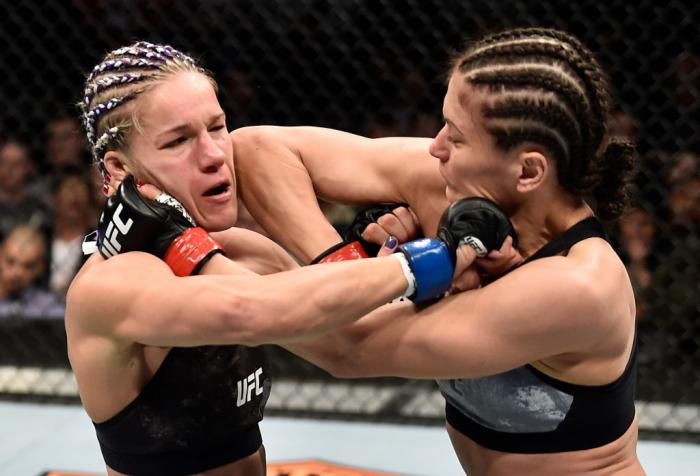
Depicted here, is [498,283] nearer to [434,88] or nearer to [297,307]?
[297,307]

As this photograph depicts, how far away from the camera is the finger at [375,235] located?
1412mm

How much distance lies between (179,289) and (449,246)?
36 centimetres

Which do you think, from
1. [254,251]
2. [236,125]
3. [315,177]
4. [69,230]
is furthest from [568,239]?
[69,230]

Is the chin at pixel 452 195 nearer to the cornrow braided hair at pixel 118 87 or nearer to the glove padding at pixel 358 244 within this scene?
the glove padding at pixel 358 244

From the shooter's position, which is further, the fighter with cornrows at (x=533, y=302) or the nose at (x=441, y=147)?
the nose at (x=441, y=147)

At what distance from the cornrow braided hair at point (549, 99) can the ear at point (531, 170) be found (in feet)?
0.06

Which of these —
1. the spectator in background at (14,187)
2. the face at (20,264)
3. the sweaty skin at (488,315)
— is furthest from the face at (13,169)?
the sweaty skin at (488,315)

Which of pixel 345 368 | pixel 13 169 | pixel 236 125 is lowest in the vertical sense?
pixel 13 169

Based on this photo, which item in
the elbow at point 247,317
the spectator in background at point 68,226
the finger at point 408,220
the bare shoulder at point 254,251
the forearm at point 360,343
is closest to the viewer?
the elbow at point 247,317

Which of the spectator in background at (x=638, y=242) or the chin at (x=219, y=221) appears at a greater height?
the chin at (x=219, y=221)

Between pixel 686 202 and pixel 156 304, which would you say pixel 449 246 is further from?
pixel 686 202

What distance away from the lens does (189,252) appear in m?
1.20

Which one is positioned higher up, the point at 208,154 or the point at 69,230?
the point at 208,154

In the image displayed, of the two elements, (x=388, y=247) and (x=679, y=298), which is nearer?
(x=388, y=247)
